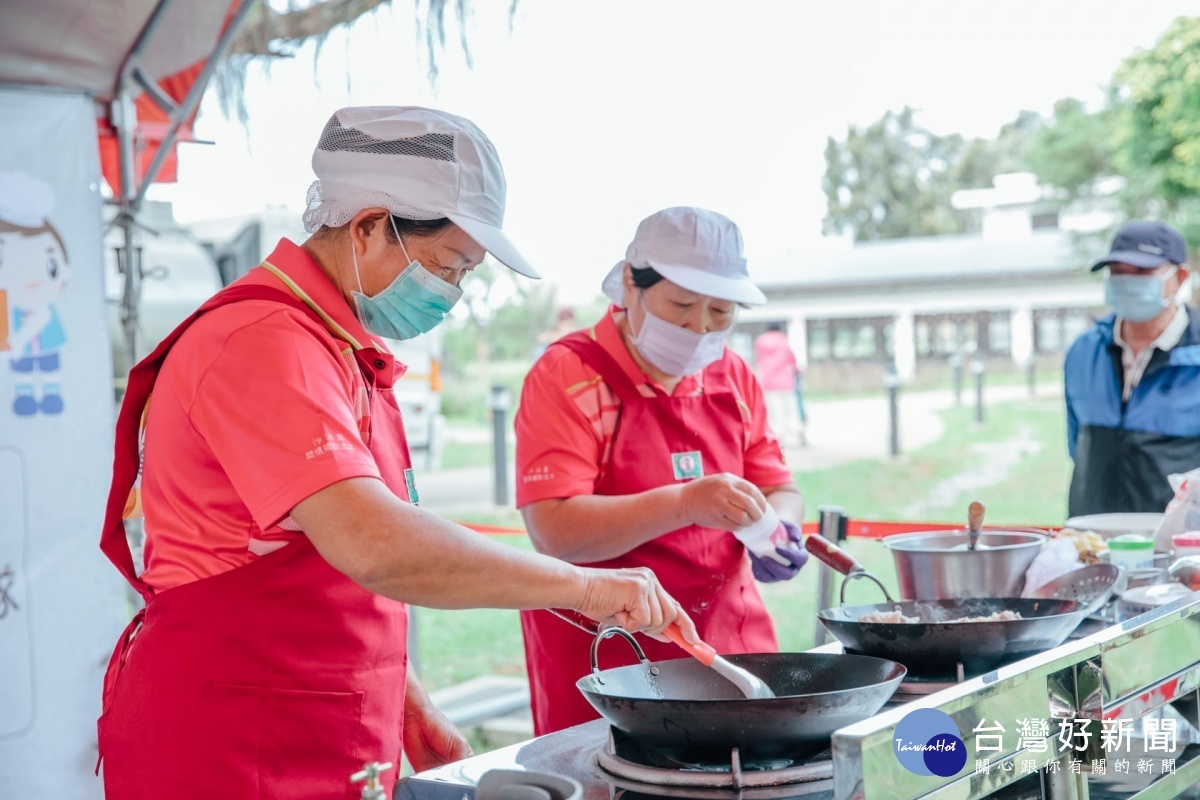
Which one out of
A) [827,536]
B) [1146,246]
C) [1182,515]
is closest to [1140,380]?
[1146,246]

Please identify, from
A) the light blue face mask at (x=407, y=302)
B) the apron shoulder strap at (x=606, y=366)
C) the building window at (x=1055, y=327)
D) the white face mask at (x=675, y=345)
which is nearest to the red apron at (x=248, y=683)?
the light blue face mask at (x=407, y=302)

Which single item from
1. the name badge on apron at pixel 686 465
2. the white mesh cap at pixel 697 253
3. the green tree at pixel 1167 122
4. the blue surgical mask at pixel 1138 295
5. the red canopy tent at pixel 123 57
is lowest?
the name badge on apron at pixel 686 465

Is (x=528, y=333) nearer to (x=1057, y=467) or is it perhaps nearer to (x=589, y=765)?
(x=1057, y=467)

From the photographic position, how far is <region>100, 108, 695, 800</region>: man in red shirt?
1.45 meters

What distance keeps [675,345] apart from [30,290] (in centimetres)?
207

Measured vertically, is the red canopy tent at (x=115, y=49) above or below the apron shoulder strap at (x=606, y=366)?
above

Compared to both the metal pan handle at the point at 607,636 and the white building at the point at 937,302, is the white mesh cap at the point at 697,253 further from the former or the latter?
the white building at the point at 937,302

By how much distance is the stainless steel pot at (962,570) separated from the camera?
99.0 inches

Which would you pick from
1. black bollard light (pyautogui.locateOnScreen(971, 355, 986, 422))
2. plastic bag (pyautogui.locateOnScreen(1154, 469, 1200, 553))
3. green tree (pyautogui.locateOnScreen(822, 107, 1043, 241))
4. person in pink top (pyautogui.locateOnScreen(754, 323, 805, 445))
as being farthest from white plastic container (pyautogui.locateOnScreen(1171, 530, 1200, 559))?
green tree (pyautogui.locateOnScreen(822, 107, 1043, 241))

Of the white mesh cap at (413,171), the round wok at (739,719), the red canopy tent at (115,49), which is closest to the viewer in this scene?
the round wok at (739,719)

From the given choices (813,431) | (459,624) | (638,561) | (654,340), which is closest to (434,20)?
(654,340)

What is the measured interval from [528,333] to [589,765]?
1310 cm

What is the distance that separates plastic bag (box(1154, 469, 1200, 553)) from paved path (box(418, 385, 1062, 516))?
784 centimetres

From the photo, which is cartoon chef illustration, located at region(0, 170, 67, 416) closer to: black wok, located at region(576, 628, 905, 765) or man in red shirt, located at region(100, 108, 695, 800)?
man in red shirt, located at region(100, 108, 695, 800)
